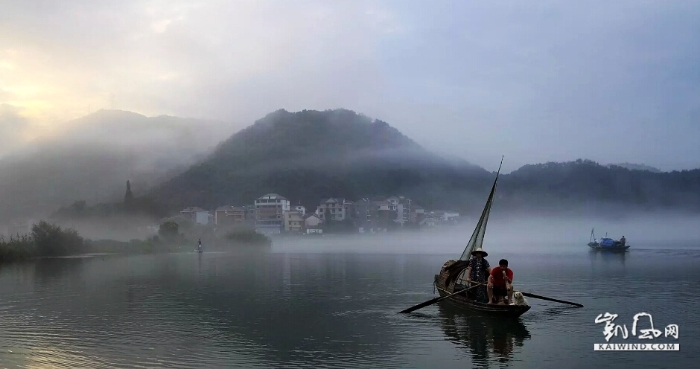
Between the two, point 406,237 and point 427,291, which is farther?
point 406,237

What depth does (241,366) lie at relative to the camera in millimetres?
17828

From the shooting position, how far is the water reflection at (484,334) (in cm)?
1927

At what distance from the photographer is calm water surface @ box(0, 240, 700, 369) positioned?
1866 cm

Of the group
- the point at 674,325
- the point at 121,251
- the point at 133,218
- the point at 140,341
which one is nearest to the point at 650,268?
the point at 674,325

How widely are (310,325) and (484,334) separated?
6.55 meters

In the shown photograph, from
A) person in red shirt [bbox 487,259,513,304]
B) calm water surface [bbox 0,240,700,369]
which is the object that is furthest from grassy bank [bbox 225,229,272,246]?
person in red shirt [bbox 487,259,513,304]

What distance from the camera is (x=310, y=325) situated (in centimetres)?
2478

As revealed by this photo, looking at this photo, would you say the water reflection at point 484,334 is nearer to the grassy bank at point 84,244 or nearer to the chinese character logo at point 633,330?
the chinese character logo at point 633,330

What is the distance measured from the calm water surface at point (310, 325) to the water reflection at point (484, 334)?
1.7 inches

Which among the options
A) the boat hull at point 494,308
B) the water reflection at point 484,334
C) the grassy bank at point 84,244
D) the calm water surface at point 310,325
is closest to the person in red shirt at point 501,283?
the boat hull at point 494,308

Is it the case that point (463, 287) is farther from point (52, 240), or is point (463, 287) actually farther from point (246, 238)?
point (246, 238)

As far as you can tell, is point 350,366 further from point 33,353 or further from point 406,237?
point 406,237

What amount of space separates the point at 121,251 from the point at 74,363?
77.8 meters

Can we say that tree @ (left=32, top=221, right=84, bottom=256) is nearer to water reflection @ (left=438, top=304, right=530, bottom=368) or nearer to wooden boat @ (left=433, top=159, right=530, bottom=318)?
wooden boat @ (left=433, top=159, right=530, bottom=318)
